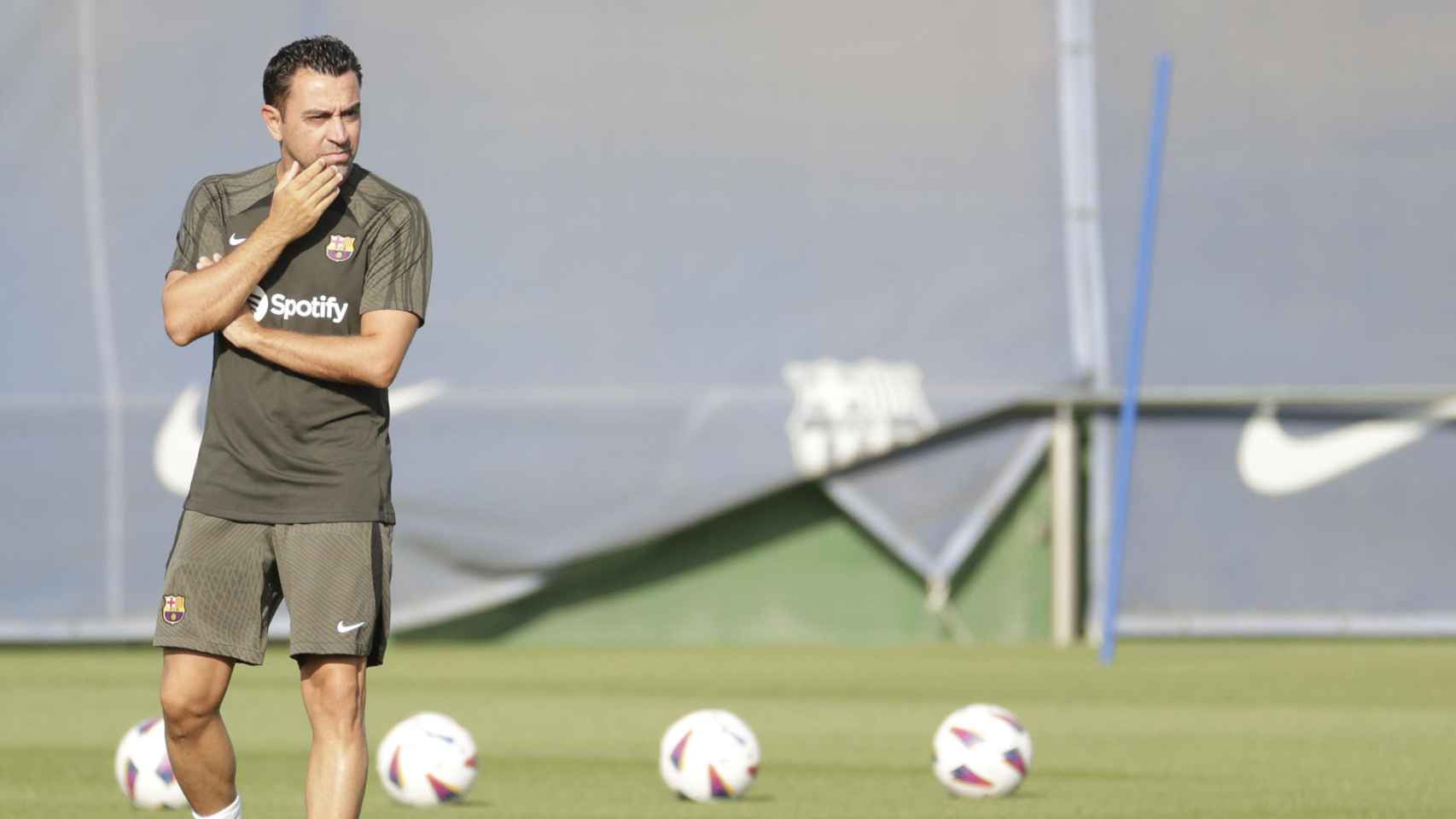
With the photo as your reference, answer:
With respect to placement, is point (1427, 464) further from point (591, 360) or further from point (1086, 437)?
point (591, 360)

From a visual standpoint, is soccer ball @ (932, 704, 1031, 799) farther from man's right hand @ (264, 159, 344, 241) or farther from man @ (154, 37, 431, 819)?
man's right hand @ (264, 159, 344, 241)

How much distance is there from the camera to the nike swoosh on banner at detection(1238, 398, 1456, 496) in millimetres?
Answer: 19281

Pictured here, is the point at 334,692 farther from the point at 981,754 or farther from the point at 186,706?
the point at 981,754

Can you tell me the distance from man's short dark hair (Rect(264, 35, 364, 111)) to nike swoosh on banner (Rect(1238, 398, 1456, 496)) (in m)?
14.6

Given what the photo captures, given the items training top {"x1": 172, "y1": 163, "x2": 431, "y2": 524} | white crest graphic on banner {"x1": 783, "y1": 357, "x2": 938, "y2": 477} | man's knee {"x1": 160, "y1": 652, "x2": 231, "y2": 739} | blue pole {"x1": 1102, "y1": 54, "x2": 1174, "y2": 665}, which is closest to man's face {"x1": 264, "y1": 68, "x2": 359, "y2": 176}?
training top {"x1": 172, "y1": 163, "x2": 431, "y2": 524}

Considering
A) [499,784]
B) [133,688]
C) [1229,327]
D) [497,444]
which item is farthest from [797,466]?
[499,784]

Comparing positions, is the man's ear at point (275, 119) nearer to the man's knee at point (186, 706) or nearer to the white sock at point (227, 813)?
the man's knee at point (186, 706)

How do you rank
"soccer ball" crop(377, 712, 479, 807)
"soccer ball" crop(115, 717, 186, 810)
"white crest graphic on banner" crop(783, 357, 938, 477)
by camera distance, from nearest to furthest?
"soccer ball" crop(115, 717, 186, 810) → "soccer ball" crop(377, 712, 479, 807) → "white crest graphic on banner" crop(783, 357, 938, 477)

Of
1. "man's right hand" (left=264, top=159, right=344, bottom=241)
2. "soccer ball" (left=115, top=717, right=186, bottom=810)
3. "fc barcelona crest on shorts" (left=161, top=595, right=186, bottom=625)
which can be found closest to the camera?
"man's right hand" (left=264, top=159, right=344, bottom=241)

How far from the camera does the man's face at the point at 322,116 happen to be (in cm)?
552

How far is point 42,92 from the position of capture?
19.4 m

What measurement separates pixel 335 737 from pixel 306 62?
58.9 inches

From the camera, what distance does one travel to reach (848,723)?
39.4 feet

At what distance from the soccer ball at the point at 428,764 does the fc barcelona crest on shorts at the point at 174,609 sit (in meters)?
2.76
